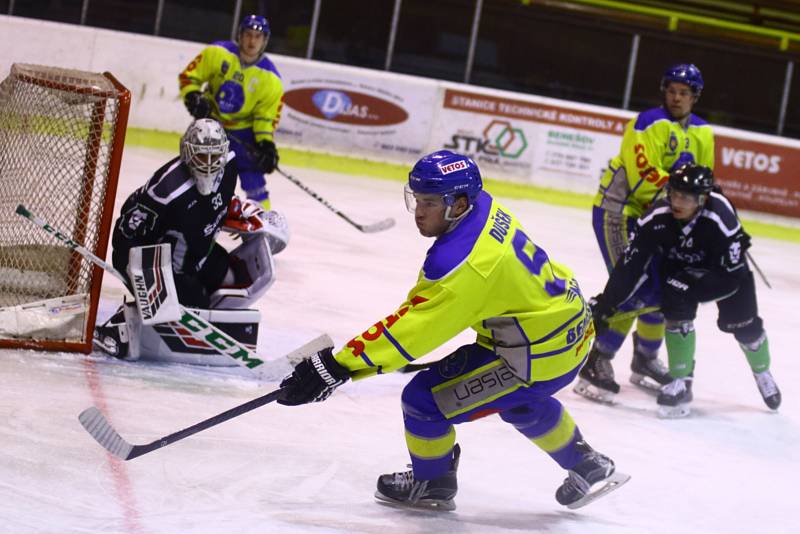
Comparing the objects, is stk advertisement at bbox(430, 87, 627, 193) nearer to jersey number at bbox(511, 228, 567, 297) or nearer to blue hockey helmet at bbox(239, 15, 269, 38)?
blue hockey helmet at bbox(239, 15, 269, 38)

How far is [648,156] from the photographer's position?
4449 millimetres

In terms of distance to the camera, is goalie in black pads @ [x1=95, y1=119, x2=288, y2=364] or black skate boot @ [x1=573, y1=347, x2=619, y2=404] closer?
goalie in black pads @ [x1=95, y1=119, x2=288, y2=364]

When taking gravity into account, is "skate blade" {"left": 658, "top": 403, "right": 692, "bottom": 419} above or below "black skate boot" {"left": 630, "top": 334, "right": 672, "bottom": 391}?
below

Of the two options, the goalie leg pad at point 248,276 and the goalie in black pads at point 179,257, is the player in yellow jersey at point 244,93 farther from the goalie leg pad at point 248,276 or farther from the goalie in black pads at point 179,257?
the goalie in black pads at point 179,257

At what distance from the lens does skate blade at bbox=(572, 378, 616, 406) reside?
4.22 m

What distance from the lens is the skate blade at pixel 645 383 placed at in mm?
4477

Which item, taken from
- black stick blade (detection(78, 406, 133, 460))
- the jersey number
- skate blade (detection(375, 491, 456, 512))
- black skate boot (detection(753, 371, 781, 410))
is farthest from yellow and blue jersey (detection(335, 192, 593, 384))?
black skate boot (detection(753, 371, 781, 410))

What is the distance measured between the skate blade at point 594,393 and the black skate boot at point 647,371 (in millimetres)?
291

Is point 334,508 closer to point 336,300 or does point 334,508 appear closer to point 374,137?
point 336,300

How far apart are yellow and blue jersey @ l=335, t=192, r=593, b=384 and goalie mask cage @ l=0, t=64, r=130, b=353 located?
153 cm

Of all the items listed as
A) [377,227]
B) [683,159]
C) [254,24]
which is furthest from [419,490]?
[377,227]

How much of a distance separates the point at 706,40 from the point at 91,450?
25.7 ft

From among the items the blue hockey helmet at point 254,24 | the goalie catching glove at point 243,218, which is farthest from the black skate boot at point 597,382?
the blue hockey helmet at point 254,24

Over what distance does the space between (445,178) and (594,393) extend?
1888 mm
